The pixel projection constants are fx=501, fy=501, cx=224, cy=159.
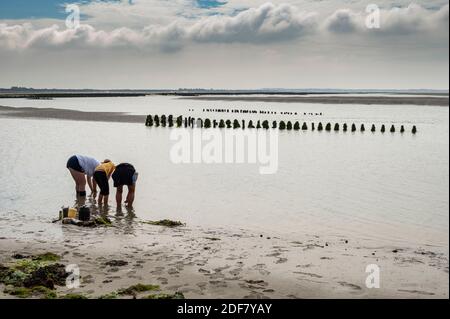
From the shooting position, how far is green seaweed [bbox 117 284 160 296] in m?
8.57

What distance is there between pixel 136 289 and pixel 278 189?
11.3 metres

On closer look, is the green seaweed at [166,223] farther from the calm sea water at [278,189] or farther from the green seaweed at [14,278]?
the green seaweed at [14,278]

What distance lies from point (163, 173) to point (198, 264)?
41.6 ft

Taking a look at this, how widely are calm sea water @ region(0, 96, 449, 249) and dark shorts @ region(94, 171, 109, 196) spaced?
3.46 ft

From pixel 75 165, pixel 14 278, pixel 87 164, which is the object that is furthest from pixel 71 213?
pixel 14 278

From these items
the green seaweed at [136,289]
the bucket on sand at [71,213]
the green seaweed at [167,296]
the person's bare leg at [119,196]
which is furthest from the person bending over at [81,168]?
the green seaweed at [167,296]

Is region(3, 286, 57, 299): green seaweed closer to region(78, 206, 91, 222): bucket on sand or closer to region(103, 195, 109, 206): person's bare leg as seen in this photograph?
region(78, 206, 91, 222): bucket on sand

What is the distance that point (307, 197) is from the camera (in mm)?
18000

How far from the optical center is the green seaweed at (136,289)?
8570 mm

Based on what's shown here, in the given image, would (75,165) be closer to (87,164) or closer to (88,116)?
(87,164)

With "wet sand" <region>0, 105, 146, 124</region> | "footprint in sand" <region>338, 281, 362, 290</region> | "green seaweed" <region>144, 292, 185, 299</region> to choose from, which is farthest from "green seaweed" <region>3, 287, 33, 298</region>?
"wet sand" <region>0, 105, 146, 124</region>

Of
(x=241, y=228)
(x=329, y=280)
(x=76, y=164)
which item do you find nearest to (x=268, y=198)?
(x=241, y=228)

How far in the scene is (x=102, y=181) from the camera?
1548cm

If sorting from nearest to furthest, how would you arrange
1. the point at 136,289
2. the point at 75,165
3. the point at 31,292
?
the point at 31,292 → the point at 136,289 → the point at 75,165
